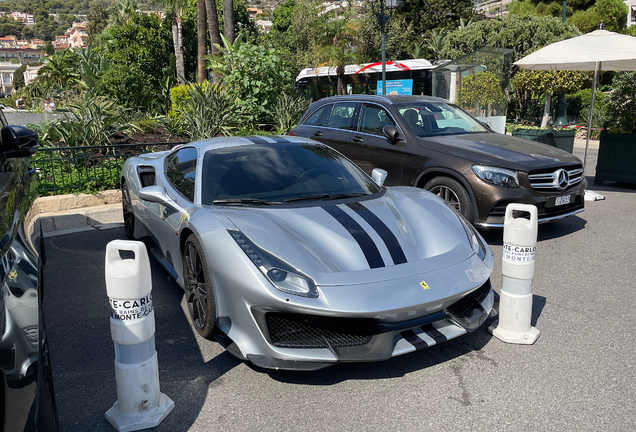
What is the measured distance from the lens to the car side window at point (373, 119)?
714cm

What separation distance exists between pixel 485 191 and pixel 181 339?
3.57 metres

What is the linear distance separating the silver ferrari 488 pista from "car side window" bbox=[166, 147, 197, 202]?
0.02 m

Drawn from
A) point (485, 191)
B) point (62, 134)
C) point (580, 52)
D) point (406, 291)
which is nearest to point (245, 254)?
point (406, 291)

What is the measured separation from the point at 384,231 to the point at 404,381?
3.05ft

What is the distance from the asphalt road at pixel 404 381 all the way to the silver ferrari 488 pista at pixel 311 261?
0.23 meters

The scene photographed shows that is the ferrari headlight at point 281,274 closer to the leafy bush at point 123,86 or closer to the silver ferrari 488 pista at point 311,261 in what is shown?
the silver ferrari 488 pista at point 311,261

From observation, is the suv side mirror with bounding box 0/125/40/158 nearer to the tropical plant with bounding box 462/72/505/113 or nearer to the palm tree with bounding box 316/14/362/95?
the tropical plant with bounding box 462/72/505/113

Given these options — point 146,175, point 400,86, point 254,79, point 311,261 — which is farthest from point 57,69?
point 311,261

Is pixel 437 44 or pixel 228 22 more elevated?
pixel 437 44

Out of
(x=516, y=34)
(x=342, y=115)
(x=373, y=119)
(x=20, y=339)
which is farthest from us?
(x=516, y=34)

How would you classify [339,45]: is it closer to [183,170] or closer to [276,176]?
[183,170]

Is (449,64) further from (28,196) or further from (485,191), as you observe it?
(28,196)

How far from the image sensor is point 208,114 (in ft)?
33.5

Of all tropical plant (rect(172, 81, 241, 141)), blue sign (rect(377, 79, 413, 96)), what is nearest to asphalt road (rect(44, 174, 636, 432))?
tropical plant (rect(172, 81, 241, 141))
